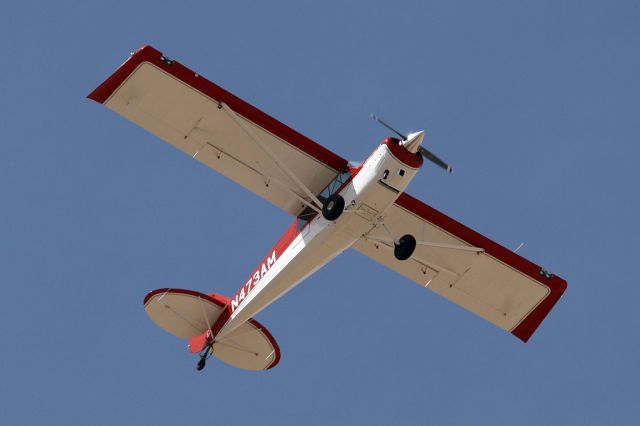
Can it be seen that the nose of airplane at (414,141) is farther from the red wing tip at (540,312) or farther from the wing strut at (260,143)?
the red wing tip at (540,312)

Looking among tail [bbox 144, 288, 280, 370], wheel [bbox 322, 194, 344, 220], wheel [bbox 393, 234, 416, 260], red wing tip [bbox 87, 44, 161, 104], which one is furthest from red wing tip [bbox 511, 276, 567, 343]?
red wing tip [bbox 87, 44, 161, 104]

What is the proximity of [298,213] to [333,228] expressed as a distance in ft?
4.23

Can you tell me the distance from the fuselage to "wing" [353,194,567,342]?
148 centimetres

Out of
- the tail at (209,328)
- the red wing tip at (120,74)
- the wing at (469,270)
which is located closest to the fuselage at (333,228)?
the tail at (209,328)

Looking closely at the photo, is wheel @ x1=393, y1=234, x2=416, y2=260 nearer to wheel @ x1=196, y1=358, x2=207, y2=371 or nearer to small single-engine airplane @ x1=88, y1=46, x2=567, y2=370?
small single-engine airplane @ x1=88, y1=46, x2=567, y2=370

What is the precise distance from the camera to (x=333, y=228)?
783 inches

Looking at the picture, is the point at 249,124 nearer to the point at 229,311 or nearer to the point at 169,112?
the point at 169,112

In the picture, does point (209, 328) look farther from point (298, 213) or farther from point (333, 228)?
point (333, 228)

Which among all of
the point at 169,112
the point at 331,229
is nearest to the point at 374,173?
the point at 331,229

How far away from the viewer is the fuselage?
62.7 feet

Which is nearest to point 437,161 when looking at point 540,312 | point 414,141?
point 414,141

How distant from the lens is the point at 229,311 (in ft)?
74.9

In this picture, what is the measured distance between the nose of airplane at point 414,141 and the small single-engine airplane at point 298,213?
2cm

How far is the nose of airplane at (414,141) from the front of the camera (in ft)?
62.2
